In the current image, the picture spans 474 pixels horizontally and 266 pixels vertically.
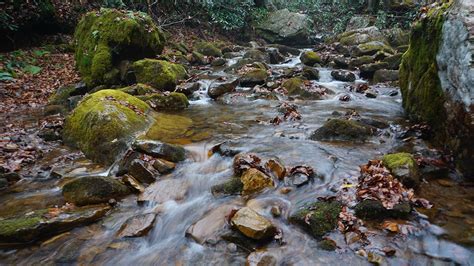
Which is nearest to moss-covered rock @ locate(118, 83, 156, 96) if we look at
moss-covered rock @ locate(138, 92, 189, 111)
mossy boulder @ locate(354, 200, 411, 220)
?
moss-covered rock @ locate(138, 92, 189, 111)

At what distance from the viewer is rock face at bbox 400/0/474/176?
4.73 meters


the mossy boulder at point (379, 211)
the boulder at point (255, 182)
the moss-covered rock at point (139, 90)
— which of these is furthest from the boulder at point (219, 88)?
the mossy boulder at point (379, 211)

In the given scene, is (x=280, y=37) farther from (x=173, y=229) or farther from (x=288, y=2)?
(x=173, y=229)

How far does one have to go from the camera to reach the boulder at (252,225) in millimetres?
3826

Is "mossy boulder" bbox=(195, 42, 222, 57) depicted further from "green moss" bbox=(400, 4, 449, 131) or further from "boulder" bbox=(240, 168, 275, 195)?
"boulder" bbox=(240, 168, 275, 195)

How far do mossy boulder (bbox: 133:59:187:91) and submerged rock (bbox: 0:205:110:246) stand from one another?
20.1 ft

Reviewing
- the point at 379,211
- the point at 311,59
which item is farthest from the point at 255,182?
the point at 311,59

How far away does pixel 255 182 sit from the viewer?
16.0 ft

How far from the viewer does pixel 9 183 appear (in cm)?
540

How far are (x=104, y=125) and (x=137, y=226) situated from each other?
2.70m

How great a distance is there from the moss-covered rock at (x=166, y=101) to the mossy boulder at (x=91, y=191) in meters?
4.01

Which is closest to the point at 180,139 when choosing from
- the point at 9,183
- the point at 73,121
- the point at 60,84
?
the point at 73,121

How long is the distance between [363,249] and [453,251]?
2.88 ft

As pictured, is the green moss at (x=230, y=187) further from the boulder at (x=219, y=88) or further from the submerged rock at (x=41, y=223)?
the boulder at (x=219, y=88)
